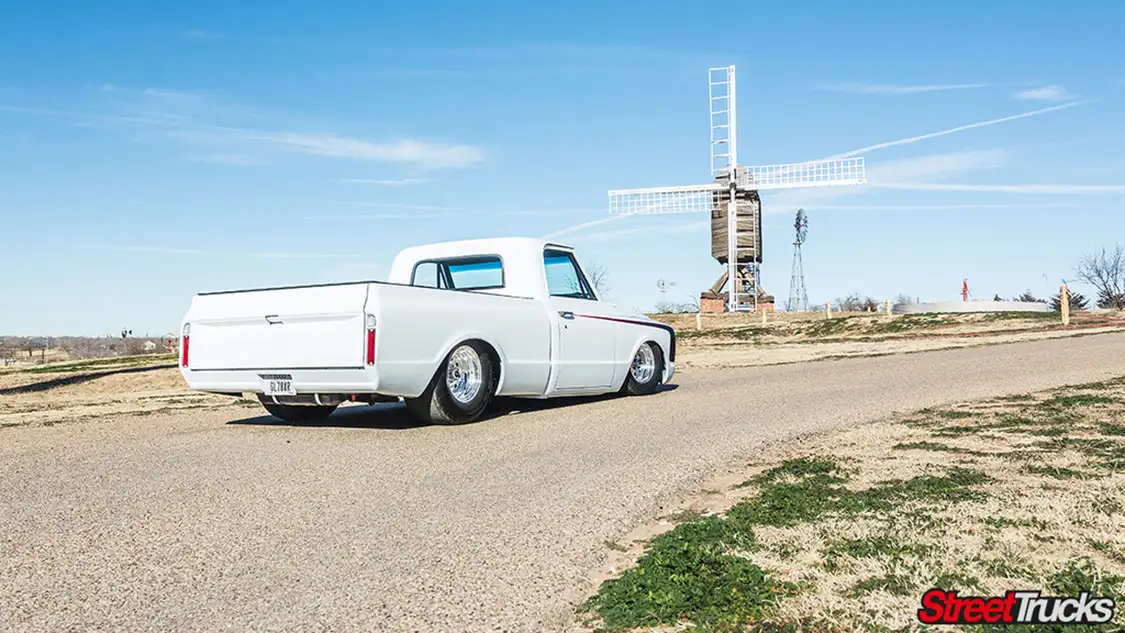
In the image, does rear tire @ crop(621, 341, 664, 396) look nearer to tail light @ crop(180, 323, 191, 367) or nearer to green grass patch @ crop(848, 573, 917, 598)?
tail light @ crop(180, 323, 191, 367)

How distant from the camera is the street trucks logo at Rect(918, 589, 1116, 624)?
3.33 m

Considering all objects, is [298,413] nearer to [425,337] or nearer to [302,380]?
[302,380]

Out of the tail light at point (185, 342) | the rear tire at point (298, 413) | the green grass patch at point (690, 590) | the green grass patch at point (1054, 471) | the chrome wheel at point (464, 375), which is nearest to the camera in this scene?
the green grass patch at point (690, 590)

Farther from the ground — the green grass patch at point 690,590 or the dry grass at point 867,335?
the dry grass at point 867,335

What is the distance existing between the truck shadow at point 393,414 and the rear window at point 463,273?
1.47 metres

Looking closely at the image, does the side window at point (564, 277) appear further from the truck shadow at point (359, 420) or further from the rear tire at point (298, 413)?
the rear tire at point (298, 413)

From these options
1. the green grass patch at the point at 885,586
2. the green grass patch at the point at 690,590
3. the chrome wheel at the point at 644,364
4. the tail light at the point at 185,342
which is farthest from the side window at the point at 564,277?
the green grass patch at the point at 885,586

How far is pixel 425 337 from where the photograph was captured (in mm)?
8984

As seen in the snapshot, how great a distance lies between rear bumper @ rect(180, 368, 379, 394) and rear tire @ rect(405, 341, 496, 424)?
0.71 metres

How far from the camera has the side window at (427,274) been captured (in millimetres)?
11617

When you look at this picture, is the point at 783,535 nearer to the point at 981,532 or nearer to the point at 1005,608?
the point at 981,532

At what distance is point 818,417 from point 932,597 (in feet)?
20.5

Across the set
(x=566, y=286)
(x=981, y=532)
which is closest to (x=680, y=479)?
(x=981, y=532)

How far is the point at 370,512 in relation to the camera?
18.4 ft
